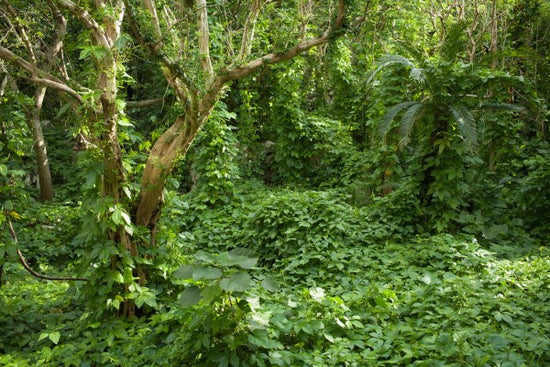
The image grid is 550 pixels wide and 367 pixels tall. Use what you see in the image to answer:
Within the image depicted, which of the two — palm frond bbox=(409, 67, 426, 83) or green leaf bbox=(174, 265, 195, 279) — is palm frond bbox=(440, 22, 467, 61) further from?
green leaf bbox=(174, 265, 195, 279)

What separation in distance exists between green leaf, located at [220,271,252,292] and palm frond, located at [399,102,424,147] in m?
3.76

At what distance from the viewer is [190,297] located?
9.65ft

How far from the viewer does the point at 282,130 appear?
33.0ft

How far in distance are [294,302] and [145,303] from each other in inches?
56.5

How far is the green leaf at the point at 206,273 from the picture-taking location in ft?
9.00

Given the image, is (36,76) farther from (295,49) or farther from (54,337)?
(295,49)

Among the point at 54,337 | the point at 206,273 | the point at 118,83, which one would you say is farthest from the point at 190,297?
the point at 118,83

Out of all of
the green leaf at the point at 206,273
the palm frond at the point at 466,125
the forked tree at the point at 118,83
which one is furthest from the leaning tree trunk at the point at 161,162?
the palm frond at the point at 466,125

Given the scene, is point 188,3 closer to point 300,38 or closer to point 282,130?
point 300,38

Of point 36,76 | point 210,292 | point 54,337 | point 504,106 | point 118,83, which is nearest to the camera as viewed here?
point 210,292

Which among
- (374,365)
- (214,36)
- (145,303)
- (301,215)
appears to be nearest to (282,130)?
(214,36)

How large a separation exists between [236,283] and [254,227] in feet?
13.1

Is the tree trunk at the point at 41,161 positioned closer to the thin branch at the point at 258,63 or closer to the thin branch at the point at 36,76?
the thin branch at the point at 36,76

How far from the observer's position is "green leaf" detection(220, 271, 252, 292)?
106 inches
